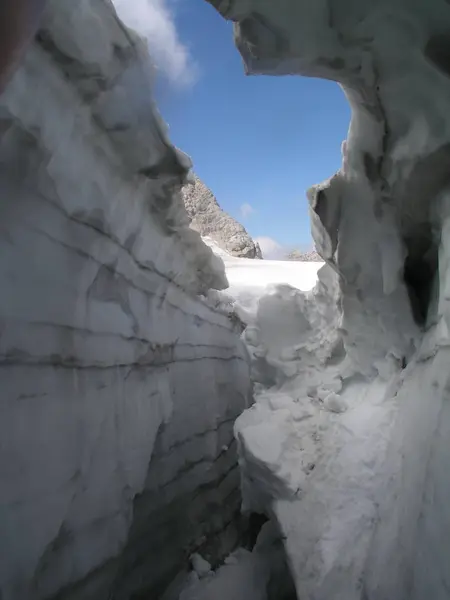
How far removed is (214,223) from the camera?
8.33 metres

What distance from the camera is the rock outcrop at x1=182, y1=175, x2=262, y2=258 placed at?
7867mm

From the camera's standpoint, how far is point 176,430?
2078 mm

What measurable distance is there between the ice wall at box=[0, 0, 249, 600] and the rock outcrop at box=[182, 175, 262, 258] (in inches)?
229

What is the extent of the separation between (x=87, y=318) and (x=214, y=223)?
715 cm

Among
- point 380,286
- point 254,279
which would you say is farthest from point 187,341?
point 254,279

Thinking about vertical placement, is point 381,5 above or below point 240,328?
above

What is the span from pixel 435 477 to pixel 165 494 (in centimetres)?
114

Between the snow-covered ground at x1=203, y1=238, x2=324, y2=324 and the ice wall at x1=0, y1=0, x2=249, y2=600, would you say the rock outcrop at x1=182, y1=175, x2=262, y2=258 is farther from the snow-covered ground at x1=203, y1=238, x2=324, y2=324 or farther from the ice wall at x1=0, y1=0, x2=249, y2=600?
the ice wall at x1=0, y1=0, x2=249, y2=600

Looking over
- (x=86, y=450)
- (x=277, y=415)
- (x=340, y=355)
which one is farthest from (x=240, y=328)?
(x=86, y=450)

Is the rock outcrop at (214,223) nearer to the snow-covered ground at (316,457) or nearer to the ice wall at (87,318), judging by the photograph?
the snow-covered ground at (316,457)

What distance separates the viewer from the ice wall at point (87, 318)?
3.33ft

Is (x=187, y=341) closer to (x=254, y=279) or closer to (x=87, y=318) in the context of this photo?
(x=87, y=318)

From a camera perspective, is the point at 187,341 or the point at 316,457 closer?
the point at 316,457

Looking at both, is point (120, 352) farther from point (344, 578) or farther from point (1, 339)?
point (344, 578)
